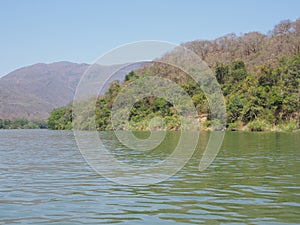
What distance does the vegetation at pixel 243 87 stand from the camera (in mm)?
62000

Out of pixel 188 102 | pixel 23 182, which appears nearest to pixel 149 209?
pixel 23 182

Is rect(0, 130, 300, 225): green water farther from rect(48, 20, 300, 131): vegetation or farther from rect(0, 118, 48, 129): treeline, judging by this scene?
rect(0, 118, 48, 129): treeline

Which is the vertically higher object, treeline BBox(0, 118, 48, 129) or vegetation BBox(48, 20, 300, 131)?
vegetation BBox(48, 20, 300, 131)

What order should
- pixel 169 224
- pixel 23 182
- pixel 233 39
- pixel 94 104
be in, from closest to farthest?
pixel 169 224
pixel 23 182
pixel 94 104
pixel 233 39

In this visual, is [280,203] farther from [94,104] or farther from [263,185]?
[94,104]

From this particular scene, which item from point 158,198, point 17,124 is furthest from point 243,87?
point 17,124

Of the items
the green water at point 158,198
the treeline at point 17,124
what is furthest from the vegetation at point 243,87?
the green water at point 158,198

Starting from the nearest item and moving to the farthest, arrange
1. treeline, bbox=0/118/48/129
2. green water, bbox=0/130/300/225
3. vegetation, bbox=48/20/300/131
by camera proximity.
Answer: green water, bbox=0/130/300/225
vegetation, bbox=48/20/300/131
treeline, bbox=0/118/48/129

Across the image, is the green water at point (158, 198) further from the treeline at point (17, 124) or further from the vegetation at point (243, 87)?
the treeline at point (17, 124)

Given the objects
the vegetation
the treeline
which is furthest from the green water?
the treeline

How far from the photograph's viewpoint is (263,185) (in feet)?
42.3

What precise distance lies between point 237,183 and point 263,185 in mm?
728

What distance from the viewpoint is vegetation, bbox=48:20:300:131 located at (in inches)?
2441

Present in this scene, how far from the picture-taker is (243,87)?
234ft
